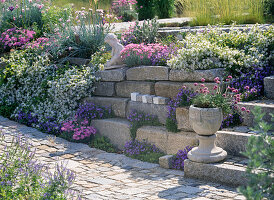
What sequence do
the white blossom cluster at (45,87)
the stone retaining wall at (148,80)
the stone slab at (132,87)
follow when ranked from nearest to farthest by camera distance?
the stone retaining wall at (148,80)
the stone slab at (132,87)
the white blossom cluster at (45,87)

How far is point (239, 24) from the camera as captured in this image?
914 cm

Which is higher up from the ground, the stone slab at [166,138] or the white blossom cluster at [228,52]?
the white blossom cluster at [228,52]

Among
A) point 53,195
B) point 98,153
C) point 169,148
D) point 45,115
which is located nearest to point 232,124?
point 169,148

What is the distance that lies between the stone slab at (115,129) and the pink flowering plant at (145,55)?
1.02m

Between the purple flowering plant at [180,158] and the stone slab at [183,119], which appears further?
the stone slab at [183,119]

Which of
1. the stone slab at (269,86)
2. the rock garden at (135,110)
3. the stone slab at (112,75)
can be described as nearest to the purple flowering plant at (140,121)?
the rock garden at (135,110)

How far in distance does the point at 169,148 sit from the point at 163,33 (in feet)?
9.93

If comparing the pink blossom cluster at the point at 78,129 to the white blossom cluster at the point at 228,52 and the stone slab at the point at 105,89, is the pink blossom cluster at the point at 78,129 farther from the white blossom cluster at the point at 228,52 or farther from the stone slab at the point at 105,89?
the white blossom cluster at the point at 228,52

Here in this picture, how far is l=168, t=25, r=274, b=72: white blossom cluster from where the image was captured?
20.7 feet

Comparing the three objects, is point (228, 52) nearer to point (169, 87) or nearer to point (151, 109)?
point (169, 87)

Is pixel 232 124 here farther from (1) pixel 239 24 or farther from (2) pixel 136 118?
(1) pixel 239 24

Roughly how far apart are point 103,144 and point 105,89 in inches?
44.4

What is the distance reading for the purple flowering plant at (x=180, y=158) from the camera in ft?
18.5

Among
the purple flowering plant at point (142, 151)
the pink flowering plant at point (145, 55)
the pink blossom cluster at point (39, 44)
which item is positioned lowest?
the purple flowering plant at point (142, 151)
